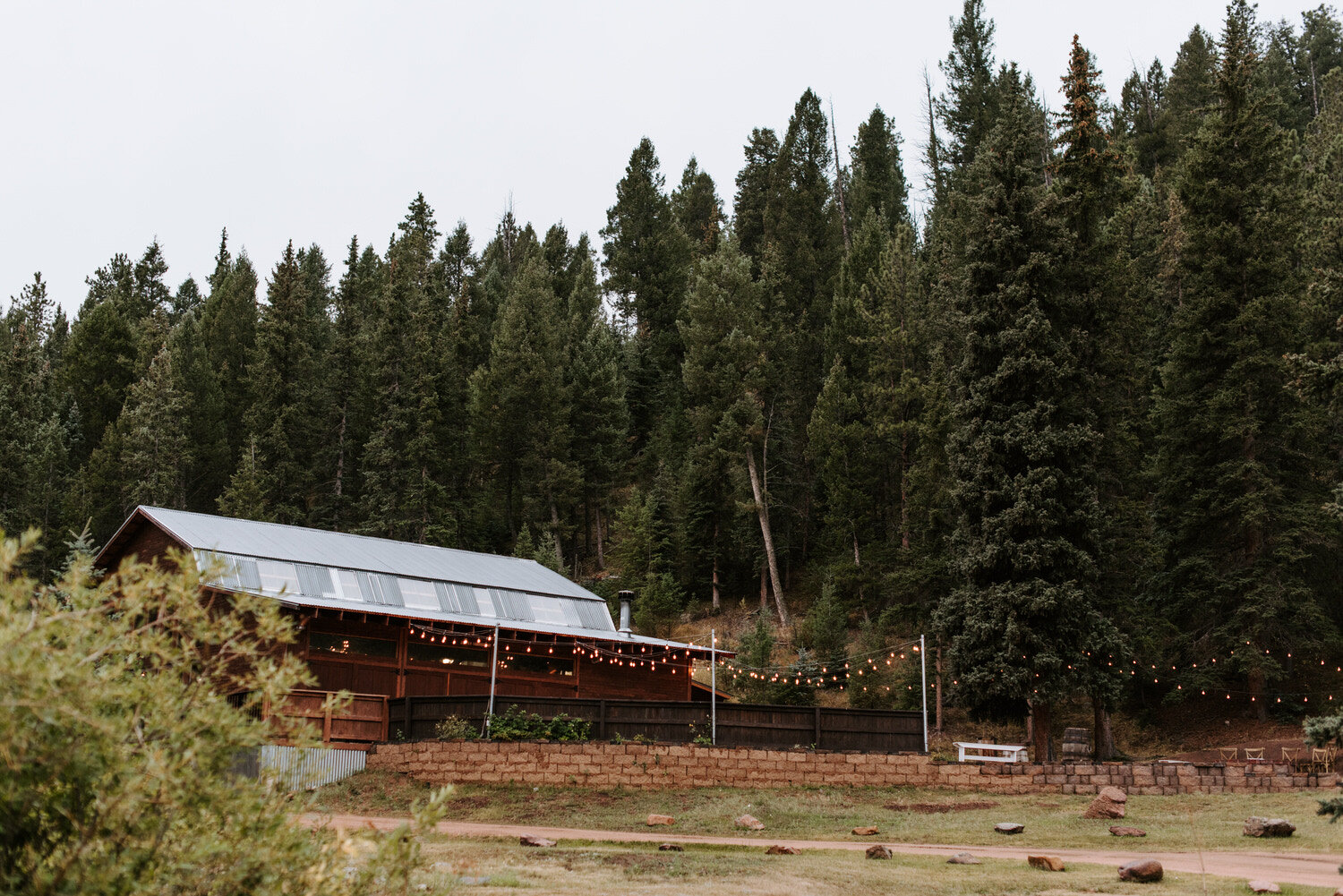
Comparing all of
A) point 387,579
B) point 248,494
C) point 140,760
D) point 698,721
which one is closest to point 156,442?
point 248,494

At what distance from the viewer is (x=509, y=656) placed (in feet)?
86.1

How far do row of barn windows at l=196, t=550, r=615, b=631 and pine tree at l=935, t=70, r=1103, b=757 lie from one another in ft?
34.9

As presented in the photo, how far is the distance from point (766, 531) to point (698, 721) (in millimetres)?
19512

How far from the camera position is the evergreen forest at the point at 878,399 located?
26188mm

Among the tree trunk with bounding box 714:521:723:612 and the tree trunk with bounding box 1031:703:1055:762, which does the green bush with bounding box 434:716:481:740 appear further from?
the tree trunk with bounding box 714:521:723:612

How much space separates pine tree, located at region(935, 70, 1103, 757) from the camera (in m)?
23.8

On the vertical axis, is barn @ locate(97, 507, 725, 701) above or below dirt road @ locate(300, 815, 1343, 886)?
above

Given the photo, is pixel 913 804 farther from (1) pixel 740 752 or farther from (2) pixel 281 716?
(2) pixel 281 716

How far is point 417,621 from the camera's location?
2427cm

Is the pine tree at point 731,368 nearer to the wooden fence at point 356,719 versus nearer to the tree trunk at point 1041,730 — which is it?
the tree trunk at point 1041,730

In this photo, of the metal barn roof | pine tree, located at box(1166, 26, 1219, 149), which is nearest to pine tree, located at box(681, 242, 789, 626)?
the metal barn roof

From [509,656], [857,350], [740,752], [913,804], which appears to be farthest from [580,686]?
[857,350]

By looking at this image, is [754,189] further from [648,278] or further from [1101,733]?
[1101,733]

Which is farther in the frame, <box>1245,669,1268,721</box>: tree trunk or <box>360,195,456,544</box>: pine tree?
<box>360,195,456,544</box>: pine tree
